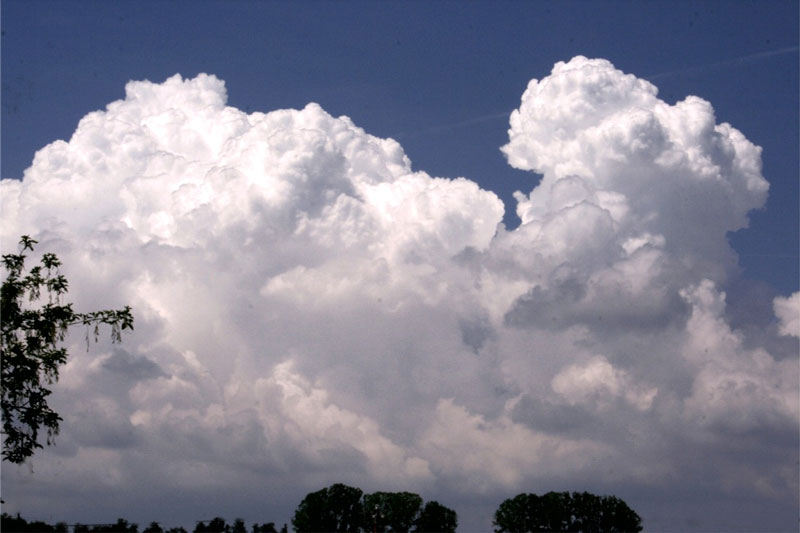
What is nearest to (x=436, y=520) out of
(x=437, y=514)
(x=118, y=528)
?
(x=437, y=514)

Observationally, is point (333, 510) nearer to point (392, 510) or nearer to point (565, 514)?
point (392, 510)

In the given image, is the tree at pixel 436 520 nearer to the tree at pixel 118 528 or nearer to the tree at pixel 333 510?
the tree at pixel 333 510

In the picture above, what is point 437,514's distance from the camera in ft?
557

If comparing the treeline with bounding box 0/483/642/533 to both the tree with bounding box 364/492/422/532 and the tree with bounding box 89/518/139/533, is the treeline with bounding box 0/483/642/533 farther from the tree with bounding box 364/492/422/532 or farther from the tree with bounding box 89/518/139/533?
the tree with bounding box 89/518/139/533

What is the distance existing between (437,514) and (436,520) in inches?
56.5

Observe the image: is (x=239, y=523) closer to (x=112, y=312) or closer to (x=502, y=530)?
(x=112, y=312)

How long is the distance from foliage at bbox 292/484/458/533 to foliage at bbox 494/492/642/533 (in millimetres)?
10210

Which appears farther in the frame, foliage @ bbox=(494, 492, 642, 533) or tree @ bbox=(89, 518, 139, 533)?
foliage @ bbox=(494, 492, 642, 533)

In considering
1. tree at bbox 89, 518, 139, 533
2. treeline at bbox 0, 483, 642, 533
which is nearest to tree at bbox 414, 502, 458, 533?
treeline at bbox 0, 483, 642, 533

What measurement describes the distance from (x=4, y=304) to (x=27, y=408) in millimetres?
4011

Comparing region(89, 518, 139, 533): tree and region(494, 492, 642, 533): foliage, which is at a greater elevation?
region(494, 492, 642, 533): foliage

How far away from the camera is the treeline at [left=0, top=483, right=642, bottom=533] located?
167 meters

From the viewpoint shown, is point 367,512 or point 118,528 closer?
point 118,528

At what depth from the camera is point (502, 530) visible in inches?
6516
